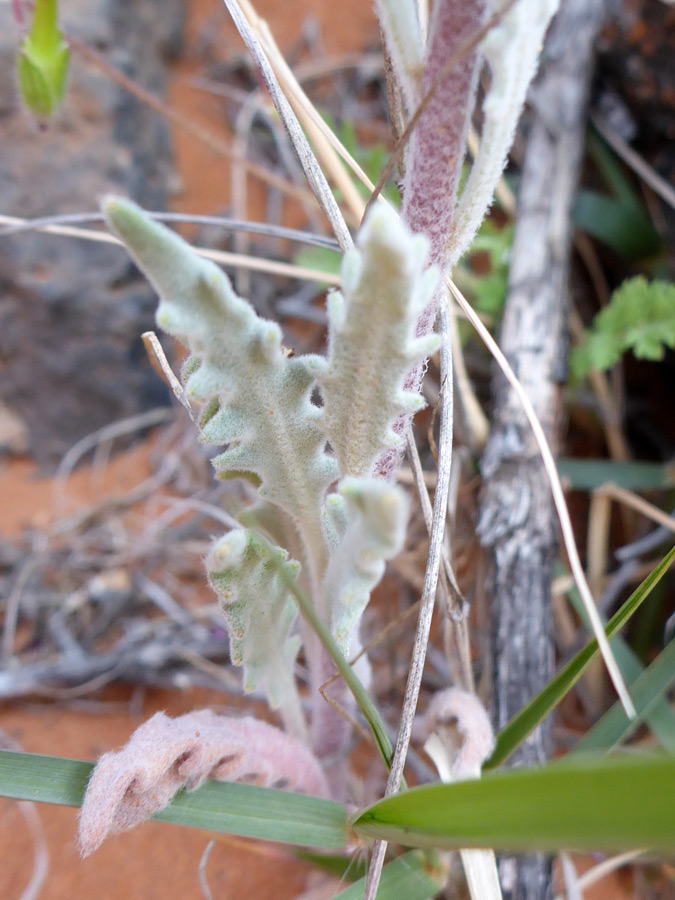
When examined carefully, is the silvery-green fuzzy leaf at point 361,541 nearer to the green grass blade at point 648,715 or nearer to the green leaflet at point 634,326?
the green grass blade at point 648,715

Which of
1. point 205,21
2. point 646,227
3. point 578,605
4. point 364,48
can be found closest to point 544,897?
point 578,605

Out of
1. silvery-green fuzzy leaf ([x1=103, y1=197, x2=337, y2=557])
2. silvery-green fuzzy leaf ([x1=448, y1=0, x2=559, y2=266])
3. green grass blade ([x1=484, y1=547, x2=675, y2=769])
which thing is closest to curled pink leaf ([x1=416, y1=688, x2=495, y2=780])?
green grass blade ([x1=484, y1=547, x2=675, y2=769])

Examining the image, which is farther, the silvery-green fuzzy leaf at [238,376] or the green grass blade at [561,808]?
the silvery-green fuzzy leaf at [238,376]

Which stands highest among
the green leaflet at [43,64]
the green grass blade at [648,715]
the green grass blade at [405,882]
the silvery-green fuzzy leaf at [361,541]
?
the green leaflet at [43,64]

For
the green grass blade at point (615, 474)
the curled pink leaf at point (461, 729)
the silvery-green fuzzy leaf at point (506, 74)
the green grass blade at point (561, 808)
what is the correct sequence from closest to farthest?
the green grass blade at point (561, 808)
the silvery-green fuzzy leaf at point (506, 74)
the curled pink leaf at point (461, 729)
the green grass blade at point (615, 474)

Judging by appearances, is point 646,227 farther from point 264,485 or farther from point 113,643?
point 113,643

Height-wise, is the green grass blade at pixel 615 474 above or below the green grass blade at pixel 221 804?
above

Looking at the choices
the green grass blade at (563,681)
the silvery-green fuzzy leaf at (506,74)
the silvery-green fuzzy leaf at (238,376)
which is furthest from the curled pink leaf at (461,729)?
the silvery-green fuzzy leaf at (506,74)
